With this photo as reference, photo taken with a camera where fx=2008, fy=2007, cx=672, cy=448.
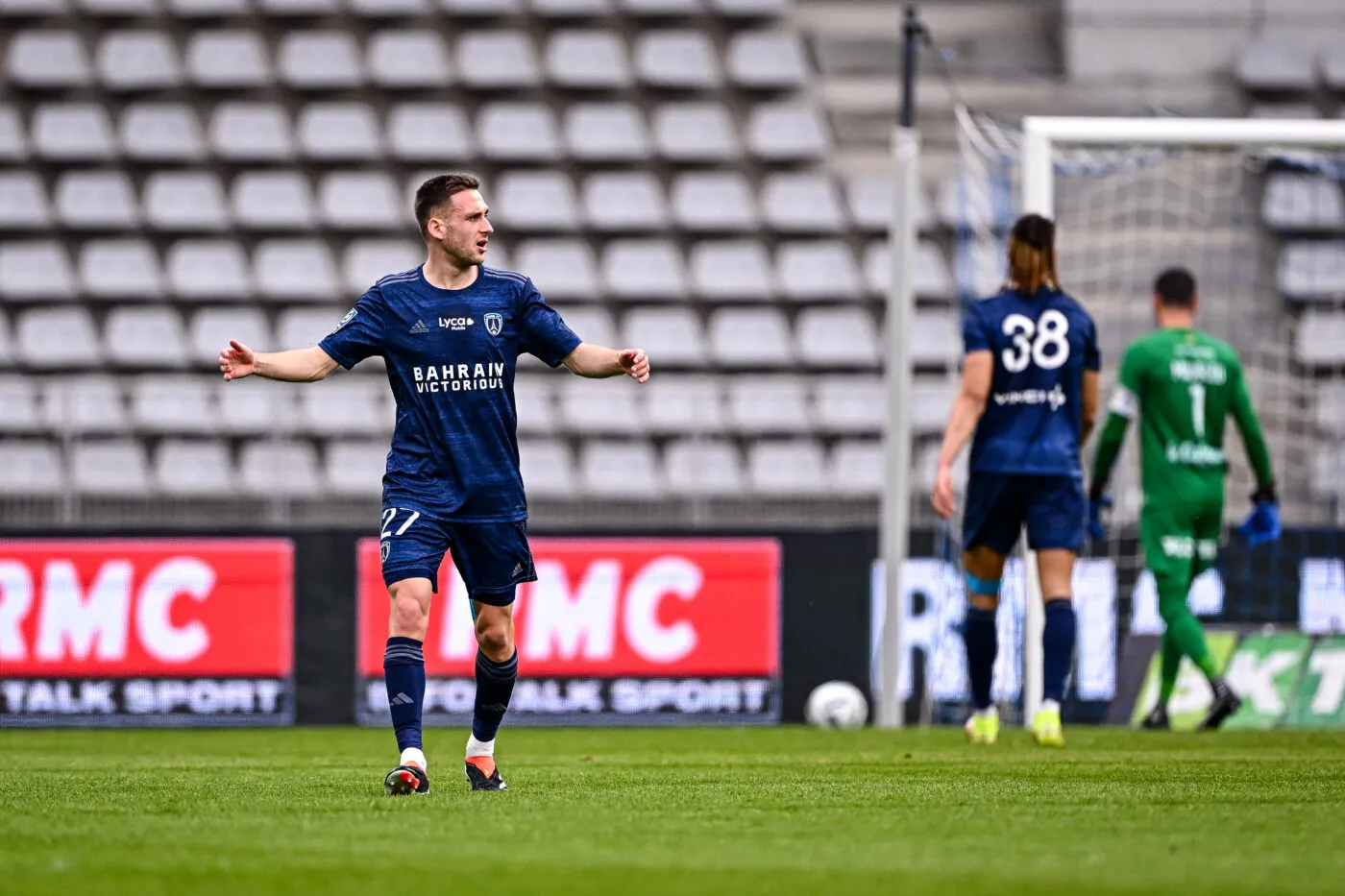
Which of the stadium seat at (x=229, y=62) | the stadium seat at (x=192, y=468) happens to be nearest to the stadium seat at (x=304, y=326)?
the stadium seat at (x=192, y=468)

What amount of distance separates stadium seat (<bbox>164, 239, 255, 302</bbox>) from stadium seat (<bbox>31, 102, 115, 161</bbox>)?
1.28 m

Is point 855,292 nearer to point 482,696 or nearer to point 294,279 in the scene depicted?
point 294,279

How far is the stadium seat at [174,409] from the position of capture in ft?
39.1

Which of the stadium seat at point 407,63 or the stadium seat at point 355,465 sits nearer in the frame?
the stadium seat at point 355,465

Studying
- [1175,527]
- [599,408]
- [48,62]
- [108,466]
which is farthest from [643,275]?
[1175,527]

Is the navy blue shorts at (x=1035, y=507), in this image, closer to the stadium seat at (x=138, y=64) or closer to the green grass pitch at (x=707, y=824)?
the green grass pitch at (x=707, y=824)

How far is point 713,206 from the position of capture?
16.8 meters

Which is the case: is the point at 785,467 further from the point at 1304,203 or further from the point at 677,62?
the point at 1304,203

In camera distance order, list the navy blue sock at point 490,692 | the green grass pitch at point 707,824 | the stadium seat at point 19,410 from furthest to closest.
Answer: the stadium seat at point 19,410
the navy blue sock at point 490,692
the green grass pitch at point 707,824

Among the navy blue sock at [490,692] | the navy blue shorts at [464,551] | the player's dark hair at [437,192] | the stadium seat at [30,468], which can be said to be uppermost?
the player's dark hair at [437,192]

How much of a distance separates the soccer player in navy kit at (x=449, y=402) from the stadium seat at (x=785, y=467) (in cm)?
893

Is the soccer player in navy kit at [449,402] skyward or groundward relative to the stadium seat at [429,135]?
groundward

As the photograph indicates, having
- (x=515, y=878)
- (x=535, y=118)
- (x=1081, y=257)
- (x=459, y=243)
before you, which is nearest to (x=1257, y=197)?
(x=1081, y=257)

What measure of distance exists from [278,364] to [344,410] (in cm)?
808
